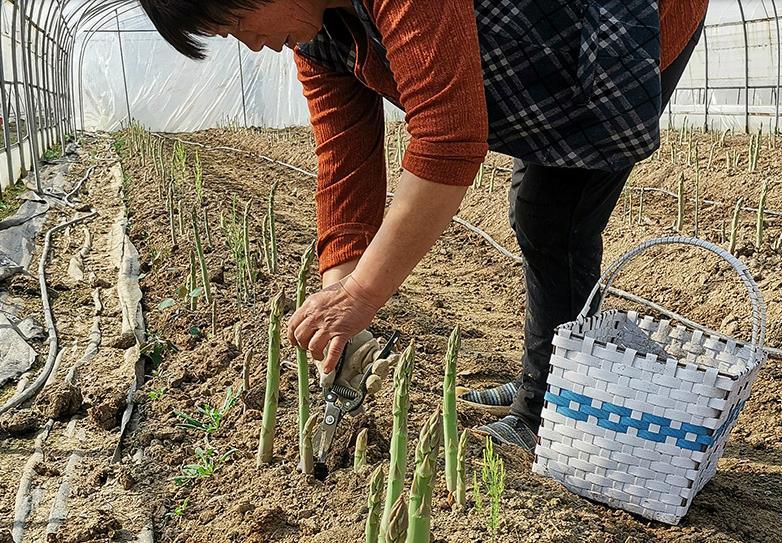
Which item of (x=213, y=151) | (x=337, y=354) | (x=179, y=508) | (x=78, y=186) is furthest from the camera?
(x=213, y=151)

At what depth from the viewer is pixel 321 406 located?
2.26 meters

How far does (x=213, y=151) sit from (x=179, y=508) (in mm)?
10338


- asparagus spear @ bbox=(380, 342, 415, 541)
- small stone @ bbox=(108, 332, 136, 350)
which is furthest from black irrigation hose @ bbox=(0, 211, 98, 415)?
asparagus spear @ bbox=(380, 342, 415, 541)

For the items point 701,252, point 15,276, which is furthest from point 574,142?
point 15,276

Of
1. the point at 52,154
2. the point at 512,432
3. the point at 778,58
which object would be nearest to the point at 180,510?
the point at 512,432

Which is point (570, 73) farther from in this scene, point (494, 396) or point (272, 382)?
point (494, 396)

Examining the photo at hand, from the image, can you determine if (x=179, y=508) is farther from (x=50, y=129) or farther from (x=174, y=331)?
(x=50, y=129)

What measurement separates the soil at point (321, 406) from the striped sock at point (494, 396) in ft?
0.24

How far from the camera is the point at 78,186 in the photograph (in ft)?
25.0

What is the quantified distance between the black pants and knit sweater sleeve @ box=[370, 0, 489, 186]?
0.72 metres

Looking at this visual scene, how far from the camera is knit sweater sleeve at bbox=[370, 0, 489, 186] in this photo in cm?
119

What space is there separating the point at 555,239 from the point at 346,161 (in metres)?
0.60

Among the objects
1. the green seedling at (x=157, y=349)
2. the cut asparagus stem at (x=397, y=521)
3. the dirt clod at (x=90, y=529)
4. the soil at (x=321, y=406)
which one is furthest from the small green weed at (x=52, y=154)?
the cut asparagus stem at (x=397, y=521)

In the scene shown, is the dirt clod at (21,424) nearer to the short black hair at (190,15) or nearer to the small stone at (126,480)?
the small stone at (126,480)
